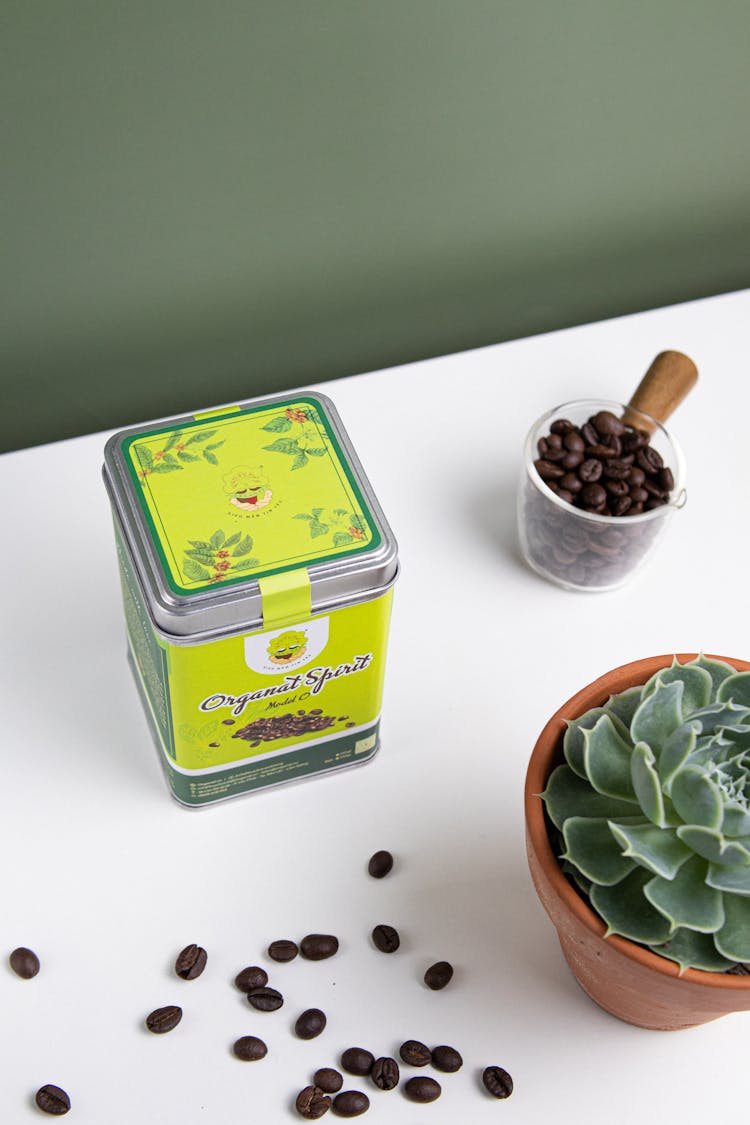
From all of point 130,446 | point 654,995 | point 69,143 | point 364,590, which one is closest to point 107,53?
point 69,143

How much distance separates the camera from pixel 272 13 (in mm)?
862

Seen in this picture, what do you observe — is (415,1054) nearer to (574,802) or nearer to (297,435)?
(574,802)

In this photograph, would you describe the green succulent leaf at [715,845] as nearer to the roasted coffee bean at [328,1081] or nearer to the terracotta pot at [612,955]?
the terracotta pot at [612,955]

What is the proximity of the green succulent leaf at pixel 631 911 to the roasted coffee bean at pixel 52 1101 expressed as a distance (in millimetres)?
339

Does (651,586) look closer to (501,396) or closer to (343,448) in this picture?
(501,396)

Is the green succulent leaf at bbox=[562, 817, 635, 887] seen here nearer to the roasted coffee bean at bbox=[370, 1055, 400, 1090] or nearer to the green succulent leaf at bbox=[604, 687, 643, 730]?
the green succulent leaf at bbox=[604, 687, 643, 730]

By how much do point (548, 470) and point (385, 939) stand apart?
388 mm


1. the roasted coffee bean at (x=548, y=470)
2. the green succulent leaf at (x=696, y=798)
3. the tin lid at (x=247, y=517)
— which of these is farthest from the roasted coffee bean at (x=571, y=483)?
the green succulent leaf at (x=696, y=798)

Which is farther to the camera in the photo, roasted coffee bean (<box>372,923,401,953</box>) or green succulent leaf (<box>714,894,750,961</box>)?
roasted coffee bean (<box>372,923,401,953</box>)

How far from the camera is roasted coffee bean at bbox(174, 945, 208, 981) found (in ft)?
2.47

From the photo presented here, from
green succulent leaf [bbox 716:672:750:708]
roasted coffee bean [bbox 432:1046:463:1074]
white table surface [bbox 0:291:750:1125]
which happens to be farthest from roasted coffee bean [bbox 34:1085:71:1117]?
green succulent leaf [bbox 716:672:750:708]

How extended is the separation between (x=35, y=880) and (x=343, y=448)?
36cm

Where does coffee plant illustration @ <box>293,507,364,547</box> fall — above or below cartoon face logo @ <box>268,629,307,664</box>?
above

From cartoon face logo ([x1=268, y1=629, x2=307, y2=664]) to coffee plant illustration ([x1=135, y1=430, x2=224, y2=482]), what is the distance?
0.12 m
